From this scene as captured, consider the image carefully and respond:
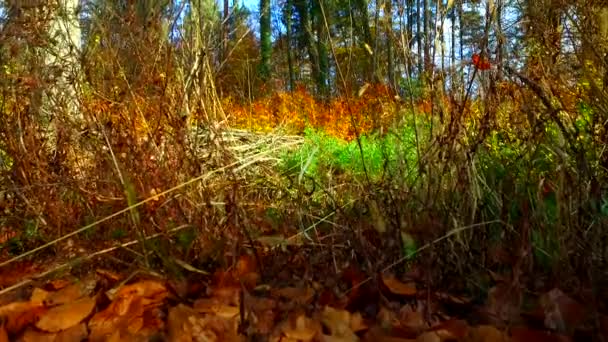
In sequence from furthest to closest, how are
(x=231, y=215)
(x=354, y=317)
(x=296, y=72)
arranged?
1. (x=296, y=72)
2. (x=231, y=215)
3. (x=354, y=317)

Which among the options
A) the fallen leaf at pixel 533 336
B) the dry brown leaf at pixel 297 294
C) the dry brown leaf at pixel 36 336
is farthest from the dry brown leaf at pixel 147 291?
the fallen leaf at pixel 533 336

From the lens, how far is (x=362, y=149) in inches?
107

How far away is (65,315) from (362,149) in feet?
4.56

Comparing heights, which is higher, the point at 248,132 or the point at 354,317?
the point at 248,132

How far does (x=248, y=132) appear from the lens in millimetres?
5609

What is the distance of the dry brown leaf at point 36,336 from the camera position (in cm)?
173

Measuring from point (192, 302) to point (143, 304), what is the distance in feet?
0.47

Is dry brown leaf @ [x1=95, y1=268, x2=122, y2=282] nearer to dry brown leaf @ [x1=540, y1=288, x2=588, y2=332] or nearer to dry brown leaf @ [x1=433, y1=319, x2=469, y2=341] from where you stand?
dry brown leaf @ [x1=433, y1=319, x2=469, y2=341]

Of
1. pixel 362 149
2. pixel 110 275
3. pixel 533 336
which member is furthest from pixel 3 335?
pixel 362 149

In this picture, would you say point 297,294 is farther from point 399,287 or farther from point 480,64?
point 480,64

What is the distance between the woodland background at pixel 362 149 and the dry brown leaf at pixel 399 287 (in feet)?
0.17

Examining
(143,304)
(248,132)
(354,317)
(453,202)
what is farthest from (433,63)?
(248,132)

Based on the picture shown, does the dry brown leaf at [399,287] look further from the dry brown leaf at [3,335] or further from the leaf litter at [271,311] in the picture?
the dry brown leaf at [3,335]

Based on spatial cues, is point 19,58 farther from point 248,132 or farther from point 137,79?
point 248,132
